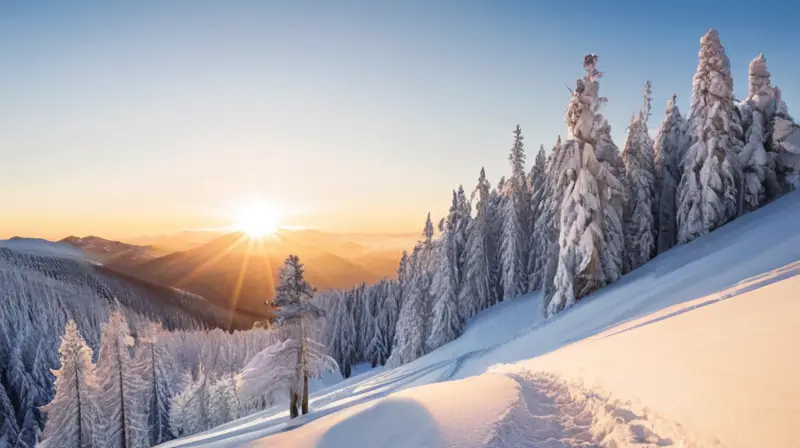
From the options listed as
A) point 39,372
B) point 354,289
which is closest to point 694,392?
point 354,289

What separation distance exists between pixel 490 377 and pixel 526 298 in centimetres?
2773

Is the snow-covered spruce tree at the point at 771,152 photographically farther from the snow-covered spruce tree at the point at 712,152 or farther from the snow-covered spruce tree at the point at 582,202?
the snow-covered spruce tree at the point at 582,202

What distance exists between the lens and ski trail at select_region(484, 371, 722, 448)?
6.88m

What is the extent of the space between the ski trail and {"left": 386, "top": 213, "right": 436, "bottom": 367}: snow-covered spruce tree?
34.0 metres

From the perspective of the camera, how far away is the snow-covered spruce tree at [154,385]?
38331 mm

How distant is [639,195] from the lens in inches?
1287

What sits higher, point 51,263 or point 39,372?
point 51,263

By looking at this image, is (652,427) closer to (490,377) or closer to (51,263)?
(490,377)

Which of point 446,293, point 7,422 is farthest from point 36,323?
point 446,293

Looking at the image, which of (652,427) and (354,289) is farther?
(354,289)

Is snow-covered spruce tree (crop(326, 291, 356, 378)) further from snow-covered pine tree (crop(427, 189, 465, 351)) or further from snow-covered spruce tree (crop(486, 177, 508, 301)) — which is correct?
snow-covered spruce tree (crop(486, 177, 508, 301))

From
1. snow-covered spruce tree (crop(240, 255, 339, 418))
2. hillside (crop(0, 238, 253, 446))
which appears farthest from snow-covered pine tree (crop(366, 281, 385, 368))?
snow-covered spruce tree (crop(240, 255, 339, 418))

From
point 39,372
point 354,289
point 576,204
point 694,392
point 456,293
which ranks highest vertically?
point 576,204

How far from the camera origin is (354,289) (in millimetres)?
84500
